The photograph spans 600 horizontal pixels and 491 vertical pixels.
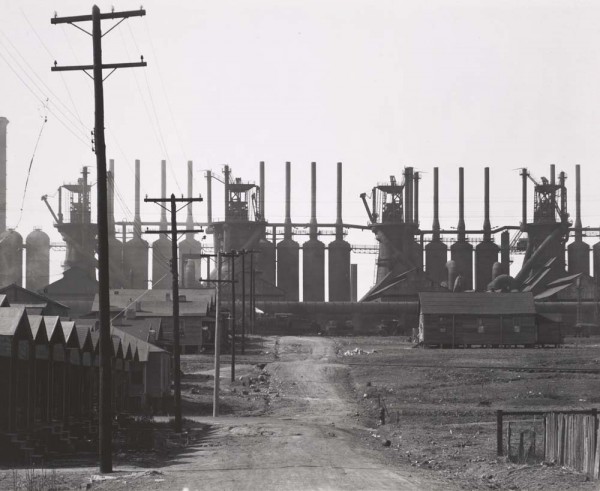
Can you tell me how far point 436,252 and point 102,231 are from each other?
356 feet

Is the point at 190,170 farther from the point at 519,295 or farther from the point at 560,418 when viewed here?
the point at 560,418

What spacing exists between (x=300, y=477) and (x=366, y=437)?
1347 cm

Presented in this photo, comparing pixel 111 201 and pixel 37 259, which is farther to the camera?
pixel 111 201

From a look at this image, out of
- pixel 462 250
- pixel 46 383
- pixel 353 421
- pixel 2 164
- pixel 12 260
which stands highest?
pixel 2 164

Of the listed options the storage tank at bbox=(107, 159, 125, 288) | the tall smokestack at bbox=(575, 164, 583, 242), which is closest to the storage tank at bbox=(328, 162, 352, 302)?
the storage tank at bbox=(107, 159, 125, 288)

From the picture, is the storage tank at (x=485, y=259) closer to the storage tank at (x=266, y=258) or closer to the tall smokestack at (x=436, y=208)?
the tall smokestack at (x=436, y=208)

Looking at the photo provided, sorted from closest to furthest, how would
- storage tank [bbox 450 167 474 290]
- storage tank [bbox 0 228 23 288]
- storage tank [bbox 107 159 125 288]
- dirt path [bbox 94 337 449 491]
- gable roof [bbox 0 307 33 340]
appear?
dirt path [bbox 94 337 449 491] → gable roof [bbox 0 307 33 340] → storage tank [bbox 0 228 23 288] → storage tank [bbox 107 159 125 288] → storage tank [bbox 450 167 474 290]

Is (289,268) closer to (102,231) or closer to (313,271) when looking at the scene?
(313,271)

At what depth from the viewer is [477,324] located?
83438 millimetres

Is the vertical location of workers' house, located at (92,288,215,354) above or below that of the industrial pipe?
below

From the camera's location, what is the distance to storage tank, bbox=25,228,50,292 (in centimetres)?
12556

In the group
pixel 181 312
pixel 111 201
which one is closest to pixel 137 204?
pixel 111 201

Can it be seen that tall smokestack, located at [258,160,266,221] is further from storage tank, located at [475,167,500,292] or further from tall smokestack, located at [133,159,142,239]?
storage tank, located at [475,167,500,292]

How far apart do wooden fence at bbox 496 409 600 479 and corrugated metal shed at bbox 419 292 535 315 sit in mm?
58195
